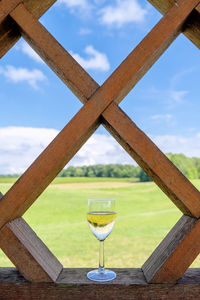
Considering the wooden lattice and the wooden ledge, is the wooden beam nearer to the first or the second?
the wooden lattice

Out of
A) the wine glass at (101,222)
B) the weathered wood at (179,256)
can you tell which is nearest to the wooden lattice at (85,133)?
the weathered wood at (179,256)

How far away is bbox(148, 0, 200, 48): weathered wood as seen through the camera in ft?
2.92

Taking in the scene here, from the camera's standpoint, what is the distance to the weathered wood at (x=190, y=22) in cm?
89

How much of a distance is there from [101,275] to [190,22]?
75cm

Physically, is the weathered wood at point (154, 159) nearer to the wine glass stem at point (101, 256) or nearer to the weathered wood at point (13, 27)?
the wine glass stem at point (101, 256)

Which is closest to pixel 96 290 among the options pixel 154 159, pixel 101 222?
pixel 101 222

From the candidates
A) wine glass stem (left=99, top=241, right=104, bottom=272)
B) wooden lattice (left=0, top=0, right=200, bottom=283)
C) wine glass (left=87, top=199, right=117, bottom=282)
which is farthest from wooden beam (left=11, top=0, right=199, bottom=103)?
wine glass stem (left=99, top=241, right=104, bottom=272)

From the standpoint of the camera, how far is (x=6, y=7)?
873mm

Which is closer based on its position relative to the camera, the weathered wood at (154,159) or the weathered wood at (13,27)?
the weathered wood at (154,159)

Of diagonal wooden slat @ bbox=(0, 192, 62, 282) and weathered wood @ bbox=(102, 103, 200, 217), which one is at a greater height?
weathered wood @ bbox=(102, 103, 200, 217)

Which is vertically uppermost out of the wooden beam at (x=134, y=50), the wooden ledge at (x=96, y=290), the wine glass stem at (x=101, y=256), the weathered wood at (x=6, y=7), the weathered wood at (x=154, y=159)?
the weathered wood at (x=6, y=7)

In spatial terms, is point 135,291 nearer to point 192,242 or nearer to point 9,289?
point 192,242

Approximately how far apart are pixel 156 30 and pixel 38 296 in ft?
2.45

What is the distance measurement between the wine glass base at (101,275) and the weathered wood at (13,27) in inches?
27.9
